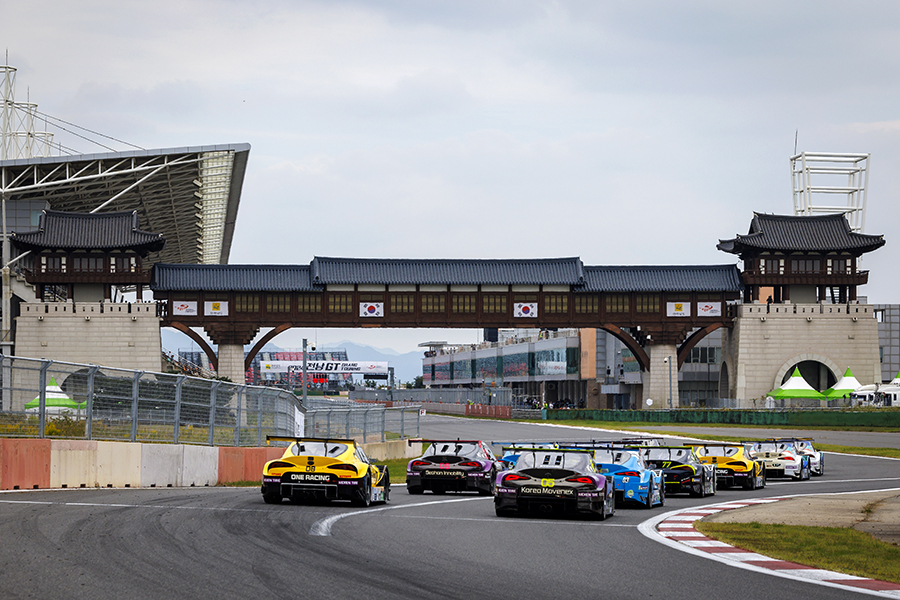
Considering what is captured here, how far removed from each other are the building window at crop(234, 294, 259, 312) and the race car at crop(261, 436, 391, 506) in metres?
56.2

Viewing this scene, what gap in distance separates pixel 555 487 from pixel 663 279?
60.5 meters

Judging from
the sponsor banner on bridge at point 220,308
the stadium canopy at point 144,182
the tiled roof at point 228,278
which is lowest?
the sponsor banner on bridge at point 220,308

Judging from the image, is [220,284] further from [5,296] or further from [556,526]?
[556,526]

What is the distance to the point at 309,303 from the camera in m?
75.1

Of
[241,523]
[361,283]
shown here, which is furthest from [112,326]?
[241,523]

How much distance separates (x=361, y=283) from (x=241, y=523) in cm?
6047

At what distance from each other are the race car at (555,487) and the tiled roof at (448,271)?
188ft

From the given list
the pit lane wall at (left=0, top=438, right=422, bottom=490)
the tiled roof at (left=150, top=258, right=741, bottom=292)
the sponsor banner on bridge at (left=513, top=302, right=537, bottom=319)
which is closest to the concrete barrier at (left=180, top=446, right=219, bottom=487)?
the pit lane wall at (left=0, top=438, right=422, bottom=490)

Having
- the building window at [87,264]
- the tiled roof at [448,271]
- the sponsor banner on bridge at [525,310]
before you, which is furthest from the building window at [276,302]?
the sponsor banner on bridge at [525,310]

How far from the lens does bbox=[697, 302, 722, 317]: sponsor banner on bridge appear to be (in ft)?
250

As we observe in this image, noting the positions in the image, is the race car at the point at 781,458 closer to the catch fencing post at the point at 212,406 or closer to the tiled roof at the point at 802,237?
the catch fencing post at the point at 212,406

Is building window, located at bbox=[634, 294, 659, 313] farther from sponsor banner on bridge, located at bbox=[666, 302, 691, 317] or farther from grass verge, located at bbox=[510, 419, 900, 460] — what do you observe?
grass verge, located at bbox=[510, 419, 900, 460]

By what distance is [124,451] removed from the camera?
2145 cm

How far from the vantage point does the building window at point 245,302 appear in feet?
242
